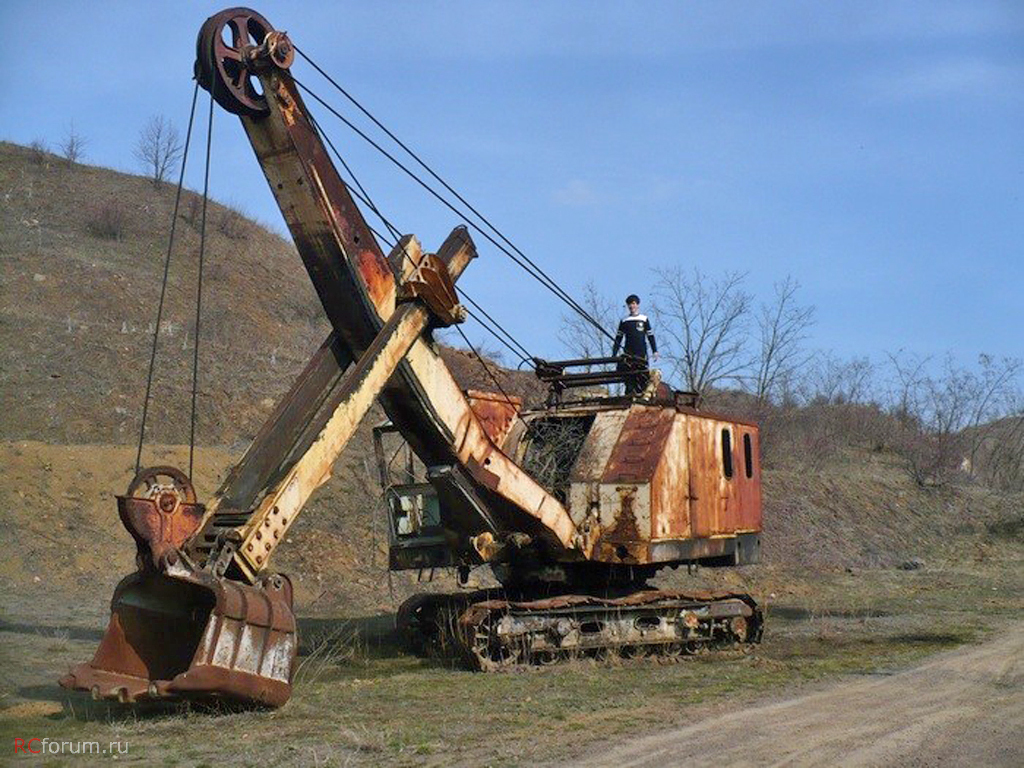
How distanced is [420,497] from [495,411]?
125 centimetres

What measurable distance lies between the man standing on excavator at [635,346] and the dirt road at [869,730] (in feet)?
14.7

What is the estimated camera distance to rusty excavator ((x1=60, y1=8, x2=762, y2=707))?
8.70 meters

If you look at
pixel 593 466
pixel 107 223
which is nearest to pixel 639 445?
pixel 593 466

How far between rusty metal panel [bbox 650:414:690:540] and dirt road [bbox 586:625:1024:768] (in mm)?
2696

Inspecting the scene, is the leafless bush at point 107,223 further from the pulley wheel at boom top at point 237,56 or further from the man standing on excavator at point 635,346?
the pulley wheel at boom top at point 237,56

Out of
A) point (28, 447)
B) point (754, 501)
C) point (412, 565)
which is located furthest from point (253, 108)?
point (28, 447)

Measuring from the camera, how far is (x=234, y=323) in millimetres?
35719

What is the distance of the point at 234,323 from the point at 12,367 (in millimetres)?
11184

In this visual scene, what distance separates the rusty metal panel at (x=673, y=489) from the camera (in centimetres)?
1213

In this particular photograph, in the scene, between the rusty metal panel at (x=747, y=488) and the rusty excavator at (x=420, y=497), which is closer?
the rusty excavator at (x=420, y=497)

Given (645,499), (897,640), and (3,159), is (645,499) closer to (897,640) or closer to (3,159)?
(897,640)

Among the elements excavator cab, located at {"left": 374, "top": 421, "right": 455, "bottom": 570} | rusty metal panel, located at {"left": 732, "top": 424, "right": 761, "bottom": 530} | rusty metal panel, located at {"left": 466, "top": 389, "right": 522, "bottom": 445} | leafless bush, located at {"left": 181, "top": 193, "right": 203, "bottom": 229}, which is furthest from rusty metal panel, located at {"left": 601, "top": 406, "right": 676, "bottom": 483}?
leafless bush, located at {"left": 181, "top": 193, "right": 203, "bottom": 229}

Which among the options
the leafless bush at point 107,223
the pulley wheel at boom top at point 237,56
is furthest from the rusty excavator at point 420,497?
the leafless bush at point 107,223

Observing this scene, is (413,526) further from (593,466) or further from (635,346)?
(635,346)
